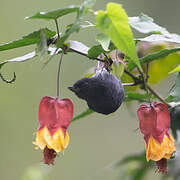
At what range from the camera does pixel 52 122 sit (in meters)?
0.84

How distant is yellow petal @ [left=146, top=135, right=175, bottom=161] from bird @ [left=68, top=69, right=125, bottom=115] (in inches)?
4.3

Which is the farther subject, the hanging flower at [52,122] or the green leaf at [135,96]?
the green leaf at [135,96]

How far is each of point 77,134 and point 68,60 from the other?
667 mm

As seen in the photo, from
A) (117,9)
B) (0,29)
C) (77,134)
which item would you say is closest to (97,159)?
(77,134)

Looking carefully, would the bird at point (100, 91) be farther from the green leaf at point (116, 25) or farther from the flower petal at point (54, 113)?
the green leaf at point (116, 25)

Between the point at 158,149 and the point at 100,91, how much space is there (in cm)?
17

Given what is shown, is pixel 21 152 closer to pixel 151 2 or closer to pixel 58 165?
pixel 58 165

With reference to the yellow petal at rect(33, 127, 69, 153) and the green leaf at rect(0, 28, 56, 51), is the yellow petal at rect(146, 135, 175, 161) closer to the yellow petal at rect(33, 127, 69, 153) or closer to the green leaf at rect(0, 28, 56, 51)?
the yellow petal at rect(33, 127, 69, 153)

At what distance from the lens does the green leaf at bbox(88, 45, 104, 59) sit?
32.2 inches

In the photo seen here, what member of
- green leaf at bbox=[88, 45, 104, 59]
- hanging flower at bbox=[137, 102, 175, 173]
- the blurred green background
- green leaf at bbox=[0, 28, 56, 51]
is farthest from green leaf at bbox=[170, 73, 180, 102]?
the blurred green background

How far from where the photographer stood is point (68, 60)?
3.59 meters

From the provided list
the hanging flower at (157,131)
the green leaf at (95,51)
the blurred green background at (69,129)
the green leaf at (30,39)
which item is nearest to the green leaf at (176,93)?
the hanging flower at (157,131)

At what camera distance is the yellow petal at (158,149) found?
0.81m

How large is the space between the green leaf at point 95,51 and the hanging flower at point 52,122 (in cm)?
11
